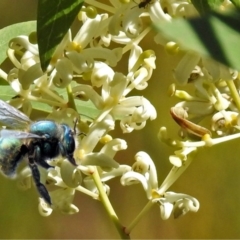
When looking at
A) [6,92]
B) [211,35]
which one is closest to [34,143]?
[6,92]

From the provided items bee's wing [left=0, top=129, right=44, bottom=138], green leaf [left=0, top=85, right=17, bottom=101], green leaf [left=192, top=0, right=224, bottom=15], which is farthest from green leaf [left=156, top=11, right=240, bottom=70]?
green leaf [left=0, top=85, right=17, bottom=101]

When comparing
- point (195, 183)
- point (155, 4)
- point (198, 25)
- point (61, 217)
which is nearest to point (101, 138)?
point (155, 4)

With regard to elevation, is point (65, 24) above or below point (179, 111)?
above

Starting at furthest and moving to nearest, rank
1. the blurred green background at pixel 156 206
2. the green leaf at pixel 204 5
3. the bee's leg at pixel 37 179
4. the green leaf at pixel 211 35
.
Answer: the blurred green background at pixel 156 206, the bee's leg at pixel 37 179, the green leaf at pixel 204 5, the green leaf at pixel 211 35

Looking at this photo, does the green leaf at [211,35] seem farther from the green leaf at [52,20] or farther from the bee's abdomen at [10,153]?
the bee's abdomen at [10,153]

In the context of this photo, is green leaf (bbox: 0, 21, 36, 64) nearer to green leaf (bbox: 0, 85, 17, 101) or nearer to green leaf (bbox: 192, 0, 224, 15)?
green leaf (bbox: 0, 85, 17, 101)

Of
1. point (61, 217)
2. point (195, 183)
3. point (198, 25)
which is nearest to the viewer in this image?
point (198, 25)

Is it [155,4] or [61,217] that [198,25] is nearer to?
[155,4]

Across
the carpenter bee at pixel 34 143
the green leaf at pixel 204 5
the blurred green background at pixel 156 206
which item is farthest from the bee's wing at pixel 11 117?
the blurred green background at pixel 156 206
